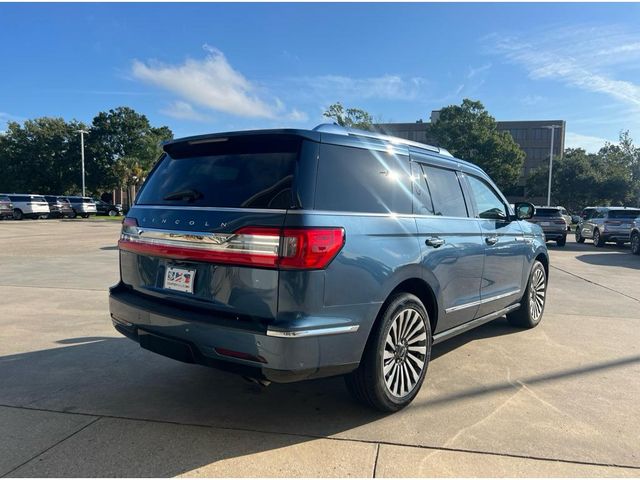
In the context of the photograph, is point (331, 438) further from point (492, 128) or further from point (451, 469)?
point (492, 128)

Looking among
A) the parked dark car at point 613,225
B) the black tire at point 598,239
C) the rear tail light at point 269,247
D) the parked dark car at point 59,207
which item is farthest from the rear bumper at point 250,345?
the parked dark car at point 59,207

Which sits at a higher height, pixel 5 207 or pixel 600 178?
pixel 600 178

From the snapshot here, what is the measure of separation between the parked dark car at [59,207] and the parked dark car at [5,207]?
2835mm

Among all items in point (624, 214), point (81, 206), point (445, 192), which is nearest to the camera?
point (445, 192)

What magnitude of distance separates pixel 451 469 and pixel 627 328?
450 cm

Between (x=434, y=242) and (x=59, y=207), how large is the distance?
38696 mm

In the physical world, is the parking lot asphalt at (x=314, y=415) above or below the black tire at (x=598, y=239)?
below

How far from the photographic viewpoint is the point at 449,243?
397cm

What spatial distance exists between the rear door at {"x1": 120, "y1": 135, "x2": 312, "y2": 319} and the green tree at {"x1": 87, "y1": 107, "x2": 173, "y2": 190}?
52.8 meters

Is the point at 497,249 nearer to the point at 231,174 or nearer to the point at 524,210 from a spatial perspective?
the point at 524,210

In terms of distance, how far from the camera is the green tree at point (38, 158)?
53406mm

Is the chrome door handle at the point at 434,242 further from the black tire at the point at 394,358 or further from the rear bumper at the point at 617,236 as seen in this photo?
the rear bumper at the point at 617,236

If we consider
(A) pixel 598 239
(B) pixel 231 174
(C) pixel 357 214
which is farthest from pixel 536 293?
(A) pixel 598 239

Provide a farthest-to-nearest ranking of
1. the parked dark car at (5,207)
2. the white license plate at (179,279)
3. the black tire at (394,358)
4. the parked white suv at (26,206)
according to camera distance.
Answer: the parked white suv at (26,206), the parked dark car at (5,207), the black tire at (394,358), the white license plate at (179,279)
